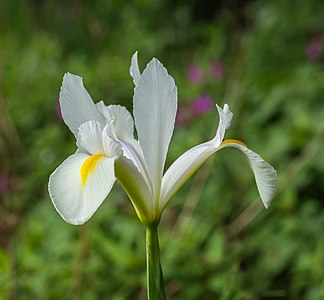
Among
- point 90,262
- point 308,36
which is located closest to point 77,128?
point 90,262

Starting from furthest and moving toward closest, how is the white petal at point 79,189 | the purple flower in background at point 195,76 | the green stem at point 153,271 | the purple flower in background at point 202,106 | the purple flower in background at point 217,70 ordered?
the purple flower in background at point 217,70 → the purple flower in background at point 195,76 → the purple flower in background at point 202,106 → the green stem at point 153,271 → the white petal at point 79,189

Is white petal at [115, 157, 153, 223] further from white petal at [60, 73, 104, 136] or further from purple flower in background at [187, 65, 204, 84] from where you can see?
purple flower in background at [187, 65, 204, 84]

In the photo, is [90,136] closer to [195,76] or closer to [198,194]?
[198,194]

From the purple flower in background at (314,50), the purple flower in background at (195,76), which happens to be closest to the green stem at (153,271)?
the purple flower in background at (195,76)

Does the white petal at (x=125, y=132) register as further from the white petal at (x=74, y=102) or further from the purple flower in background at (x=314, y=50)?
the purple flower in background at (x=314, y=50)

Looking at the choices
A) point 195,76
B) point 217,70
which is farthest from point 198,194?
point 217,70

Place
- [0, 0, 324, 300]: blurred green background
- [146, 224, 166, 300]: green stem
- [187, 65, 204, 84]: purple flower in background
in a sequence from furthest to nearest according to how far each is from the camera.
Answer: [187, 65, 204, 84]: purple flower in background, [0, 0, 324, 300]: blurred green background, [146, 224, 166, 300]: green stem

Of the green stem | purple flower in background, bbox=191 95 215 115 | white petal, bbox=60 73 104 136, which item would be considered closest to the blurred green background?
purple flower in background, bbox=191 95 215 115
